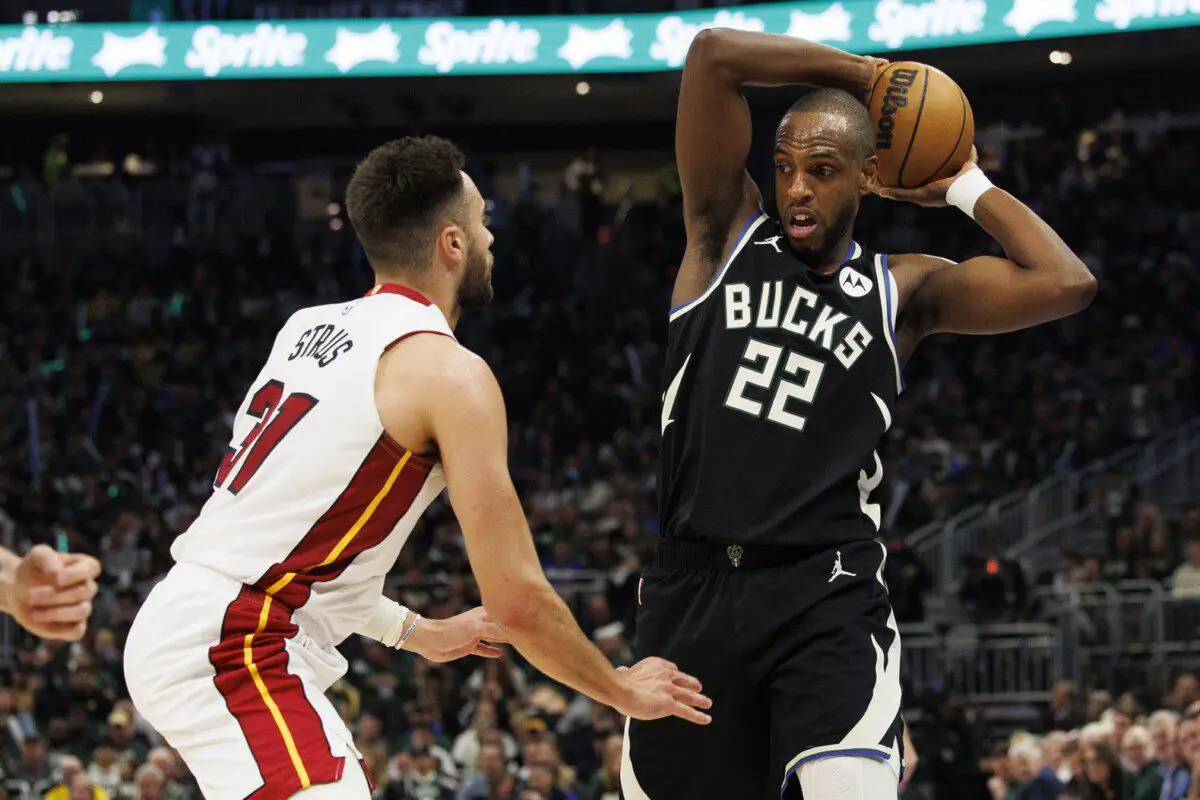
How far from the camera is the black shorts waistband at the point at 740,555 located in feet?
13.4

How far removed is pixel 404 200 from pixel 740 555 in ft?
4.00

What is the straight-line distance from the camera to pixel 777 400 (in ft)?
13.7

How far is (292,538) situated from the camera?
3.54m

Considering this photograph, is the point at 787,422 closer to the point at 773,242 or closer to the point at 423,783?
the point at 773,242

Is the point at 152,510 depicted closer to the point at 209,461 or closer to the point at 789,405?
the point at 209,461

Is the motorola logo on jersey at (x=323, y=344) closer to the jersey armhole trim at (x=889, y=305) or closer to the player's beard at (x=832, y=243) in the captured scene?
the player's beard at (x=832, y=243)

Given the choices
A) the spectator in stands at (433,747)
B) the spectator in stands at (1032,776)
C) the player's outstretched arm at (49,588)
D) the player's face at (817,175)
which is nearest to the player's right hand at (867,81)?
the player's face at (817,175)

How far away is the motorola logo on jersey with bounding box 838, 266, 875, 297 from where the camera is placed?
4305mm

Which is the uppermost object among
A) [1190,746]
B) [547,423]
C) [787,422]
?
[547,423]

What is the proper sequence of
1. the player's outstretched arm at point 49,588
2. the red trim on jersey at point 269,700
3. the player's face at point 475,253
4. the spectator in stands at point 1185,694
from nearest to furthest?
1. the player's outstretched arm at point 49,588
2. the red trim on jersey at point 269,700
3. the player's face at point 475,253
4. the spectator in stands at point 1185,694

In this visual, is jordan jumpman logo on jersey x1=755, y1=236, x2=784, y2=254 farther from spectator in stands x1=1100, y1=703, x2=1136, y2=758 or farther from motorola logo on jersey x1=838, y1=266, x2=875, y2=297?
spectator in stands x1=1100, y1=703, x2=1136, y2=758

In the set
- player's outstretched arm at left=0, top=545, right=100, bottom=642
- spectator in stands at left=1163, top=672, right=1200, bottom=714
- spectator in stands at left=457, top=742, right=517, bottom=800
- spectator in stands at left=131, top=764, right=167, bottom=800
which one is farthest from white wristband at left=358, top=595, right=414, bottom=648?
spectator in stands at left=1163, top=672, right=1200, bottom=714

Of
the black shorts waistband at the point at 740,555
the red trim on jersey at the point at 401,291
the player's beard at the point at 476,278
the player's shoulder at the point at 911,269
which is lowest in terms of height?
the black shorts waistband at the point at 740,555

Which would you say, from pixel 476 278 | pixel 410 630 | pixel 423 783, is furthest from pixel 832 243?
pixel 423 783
